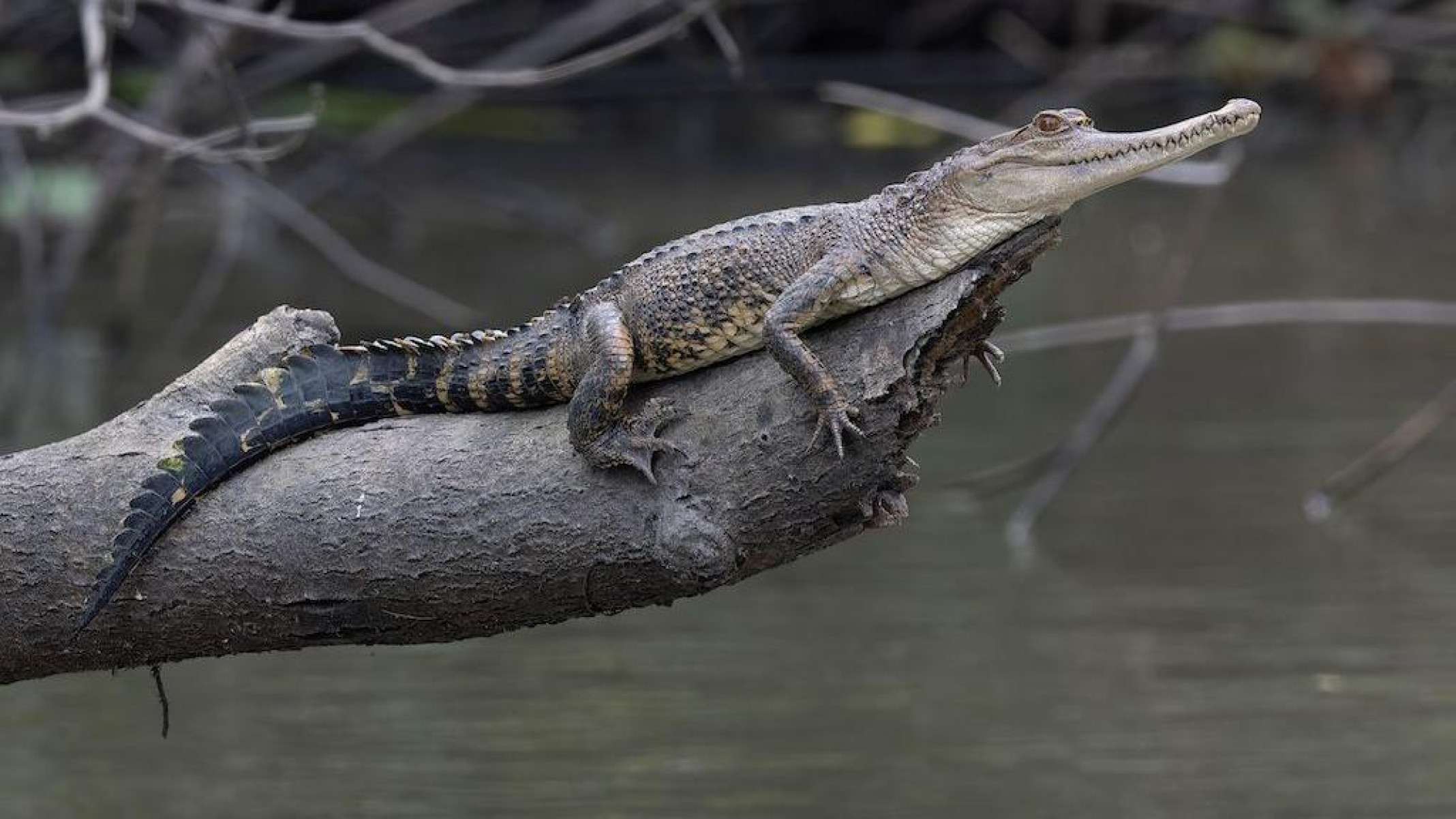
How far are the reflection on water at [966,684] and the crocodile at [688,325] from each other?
1.78 m

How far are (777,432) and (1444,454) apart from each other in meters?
5.92

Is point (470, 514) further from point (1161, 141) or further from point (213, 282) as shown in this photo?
point (213, 282)

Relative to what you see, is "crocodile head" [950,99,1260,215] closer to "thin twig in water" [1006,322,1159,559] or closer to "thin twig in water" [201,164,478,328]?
"thin twig in water" [1006,322,1159,559]

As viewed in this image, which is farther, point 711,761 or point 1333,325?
point 1333,325

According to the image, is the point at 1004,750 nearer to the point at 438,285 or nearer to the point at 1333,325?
the point at 1333,325

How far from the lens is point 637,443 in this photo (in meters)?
3.72

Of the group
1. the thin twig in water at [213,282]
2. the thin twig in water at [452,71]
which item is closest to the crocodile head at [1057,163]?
the thin twig in water at [452,71]

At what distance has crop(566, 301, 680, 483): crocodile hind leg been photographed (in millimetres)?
3729

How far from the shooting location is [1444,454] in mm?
8836

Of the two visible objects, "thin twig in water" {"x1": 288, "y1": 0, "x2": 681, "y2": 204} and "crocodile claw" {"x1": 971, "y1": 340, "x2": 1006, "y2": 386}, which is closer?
"crocodile claw" {"x1": 971, "y1": 340, "x2": 1006, "y2": 386}

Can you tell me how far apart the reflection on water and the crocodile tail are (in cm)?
173

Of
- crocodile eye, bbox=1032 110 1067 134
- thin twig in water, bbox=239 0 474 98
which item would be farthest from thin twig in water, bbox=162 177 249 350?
crocodile eye, bbox=1032 110 1067 134

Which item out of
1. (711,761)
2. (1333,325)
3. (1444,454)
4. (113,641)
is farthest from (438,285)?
→ (113,641)

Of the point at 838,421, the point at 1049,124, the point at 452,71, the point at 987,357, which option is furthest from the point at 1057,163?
the point at 452,71
